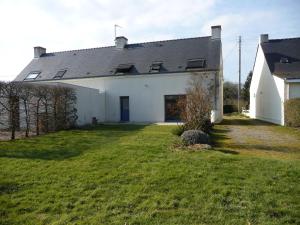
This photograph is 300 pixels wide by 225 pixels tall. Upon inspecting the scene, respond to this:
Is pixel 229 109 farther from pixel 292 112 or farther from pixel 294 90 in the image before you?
pixel 292 112

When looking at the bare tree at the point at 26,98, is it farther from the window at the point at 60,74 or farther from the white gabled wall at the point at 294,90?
the white gabled wall at the point at 294,90

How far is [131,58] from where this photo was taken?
24.1m

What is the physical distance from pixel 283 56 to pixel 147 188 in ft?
65.7

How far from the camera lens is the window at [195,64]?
20909 mm

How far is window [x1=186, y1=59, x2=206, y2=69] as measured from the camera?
68.6 ft

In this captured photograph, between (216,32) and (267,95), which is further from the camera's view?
(267,95)

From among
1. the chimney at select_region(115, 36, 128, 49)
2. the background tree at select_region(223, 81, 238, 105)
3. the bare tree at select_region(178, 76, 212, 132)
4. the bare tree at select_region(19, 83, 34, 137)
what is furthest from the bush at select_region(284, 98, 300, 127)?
the background tree at select_region(223, 81, 238, 105)

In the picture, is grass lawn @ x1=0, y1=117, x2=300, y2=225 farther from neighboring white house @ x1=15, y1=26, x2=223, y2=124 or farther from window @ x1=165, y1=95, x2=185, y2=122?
window @ x1=165, y1=95, x2=185, y2=122

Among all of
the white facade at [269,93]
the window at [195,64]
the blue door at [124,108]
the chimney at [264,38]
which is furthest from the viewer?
the chimney at [264,38]

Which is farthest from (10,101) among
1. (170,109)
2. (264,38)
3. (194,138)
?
(264,38)

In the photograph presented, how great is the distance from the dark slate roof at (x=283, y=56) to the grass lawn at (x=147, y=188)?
1368cm

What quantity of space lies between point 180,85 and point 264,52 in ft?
24.9

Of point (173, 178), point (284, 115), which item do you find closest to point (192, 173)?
point (173, 178)

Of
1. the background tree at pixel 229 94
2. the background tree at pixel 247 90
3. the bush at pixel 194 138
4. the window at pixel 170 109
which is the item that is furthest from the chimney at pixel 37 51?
the background tree at pixel 247 90
